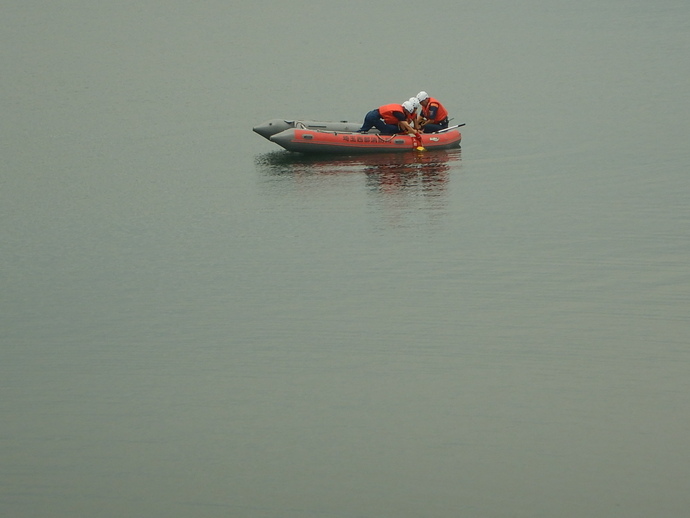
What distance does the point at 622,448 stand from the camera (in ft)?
39.5

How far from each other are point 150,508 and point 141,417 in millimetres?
2089

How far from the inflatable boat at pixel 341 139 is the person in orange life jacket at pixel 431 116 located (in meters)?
0.28

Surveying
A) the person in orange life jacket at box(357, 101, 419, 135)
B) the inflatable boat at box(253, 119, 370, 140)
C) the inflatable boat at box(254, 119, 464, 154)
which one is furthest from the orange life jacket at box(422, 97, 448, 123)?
the inflatable boat at box(253, 119, 370, 140)

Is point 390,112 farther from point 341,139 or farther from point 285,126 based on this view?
point 285,126

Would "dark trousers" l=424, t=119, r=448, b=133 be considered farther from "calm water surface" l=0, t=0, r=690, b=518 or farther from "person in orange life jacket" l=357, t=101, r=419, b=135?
"calm water surface" l=0, t=0, r=690, b=518

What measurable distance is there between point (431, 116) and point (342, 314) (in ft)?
41.0

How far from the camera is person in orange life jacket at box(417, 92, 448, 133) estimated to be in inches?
1073

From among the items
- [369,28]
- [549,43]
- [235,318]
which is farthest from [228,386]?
[369,28]

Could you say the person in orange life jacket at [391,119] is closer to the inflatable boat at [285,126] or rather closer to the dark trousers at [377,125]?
the dark trousers at [377,125]

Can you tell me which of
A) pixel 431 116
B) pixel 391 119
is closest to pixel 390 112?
pixel 391 119

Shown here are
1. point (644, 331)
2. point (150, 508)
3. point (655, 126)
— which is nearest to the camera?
point (150, 508)

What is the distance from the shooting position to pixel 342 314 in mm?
16062

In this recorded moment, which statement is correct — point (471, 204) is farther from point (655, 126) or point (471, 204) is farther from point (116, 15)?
point (116, 15)

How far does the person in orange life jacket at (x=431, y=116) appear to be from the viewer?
27.2 meters
